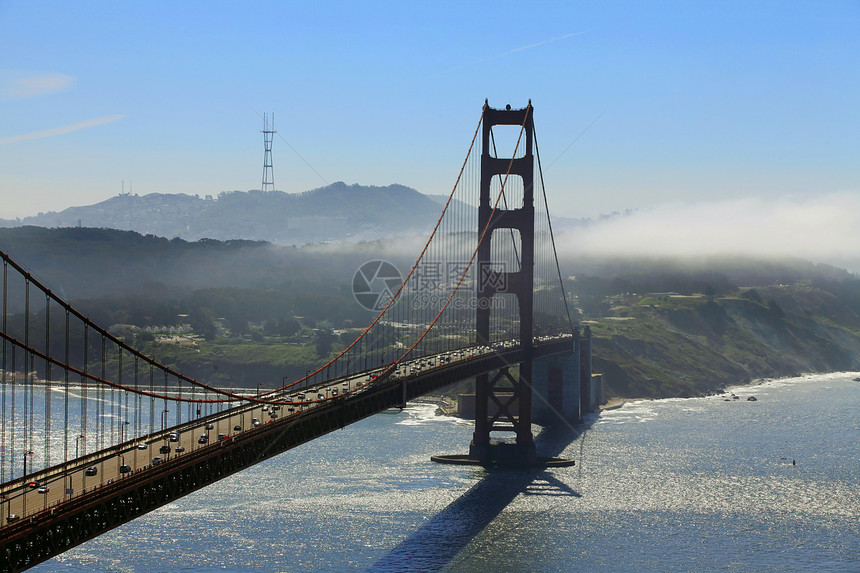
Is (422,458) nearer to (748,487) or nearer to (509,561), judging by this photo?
(748,487)

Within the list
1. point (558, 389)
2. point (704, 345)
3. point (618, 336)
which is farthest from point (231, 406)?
point (704, 345)

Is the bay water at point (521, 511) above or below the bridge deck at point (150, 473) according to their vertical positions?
below

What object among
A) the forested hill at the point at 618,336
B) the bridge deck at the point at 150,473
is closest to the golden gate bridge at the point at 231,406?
the bridge deck at the point at 150,473

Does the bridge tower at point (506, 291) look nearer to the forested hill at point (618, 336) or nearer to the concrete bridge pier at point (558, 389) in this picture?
the concrete bridge pier at point (558, 389)

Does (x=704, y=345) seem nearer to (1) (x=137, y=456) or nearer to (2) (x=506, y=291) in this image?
(2) (x=506, y=291)

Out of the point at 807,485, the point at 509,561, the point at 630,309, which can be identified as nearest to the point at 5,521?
the point at 509,561

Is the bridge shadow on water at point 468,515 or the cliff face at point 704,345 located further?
the cliff face at point 704,345

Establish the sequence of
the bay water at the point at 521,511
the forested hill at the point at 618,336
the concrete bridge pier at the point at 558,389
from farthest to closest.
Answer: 1. the forested hill at the point at 618,336
2. the concrete bridge pier at the point at 558,389
3. the bay water at the point at 521,511
